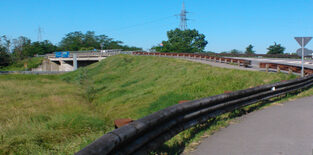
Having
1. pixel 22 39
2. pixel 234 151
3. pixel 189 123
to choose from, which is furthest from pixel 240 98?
pixel 22 39

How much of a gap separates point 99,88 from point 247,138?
23000mm

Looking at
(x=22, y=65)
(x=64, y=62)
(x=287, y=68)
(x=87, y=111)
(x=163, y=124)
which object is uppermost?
(x=64, y=62)

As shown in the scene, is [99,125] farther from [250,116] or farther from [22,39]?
[22,39]

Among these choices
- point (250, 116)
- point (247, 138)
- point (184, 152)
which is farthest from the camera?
point (250, 116)

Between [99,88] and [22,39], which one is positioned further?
[22,39]

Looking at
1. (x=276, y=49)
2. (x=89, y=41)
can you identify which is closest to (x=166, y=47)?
(x=276, y=49)

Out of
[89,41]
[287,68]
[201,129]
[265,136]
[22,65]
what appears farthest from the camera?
[89,41]

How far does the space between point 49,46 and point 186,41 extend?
6945cm

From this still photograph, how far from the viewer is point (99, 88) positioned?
27.3 m

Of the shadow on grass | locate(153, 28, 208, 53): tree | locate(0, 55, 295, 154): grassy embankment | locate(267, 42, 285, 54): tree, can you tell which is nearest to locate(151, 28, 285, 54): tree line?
locate(153, 28, 208, 53): tree

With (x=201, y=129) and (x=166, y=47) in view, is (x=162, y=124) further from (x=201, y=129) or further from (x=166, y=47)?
(x=166, y=47)

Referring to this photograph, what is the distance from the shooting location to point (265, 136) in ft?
18.3

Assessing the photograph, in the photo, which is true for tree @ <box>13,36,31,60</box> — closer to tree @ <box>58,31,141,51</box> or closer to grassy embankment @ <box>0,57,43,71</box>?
grassy embankment @ <box>0,57,43,71</box>

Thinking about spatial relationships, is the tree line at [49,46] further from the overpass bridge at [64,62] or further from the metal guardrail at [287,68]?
the metal guardrail at [287,68]
